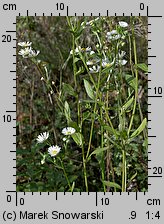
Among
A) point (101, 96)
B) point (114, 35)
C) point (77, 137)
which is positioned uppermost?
point (114, 35)

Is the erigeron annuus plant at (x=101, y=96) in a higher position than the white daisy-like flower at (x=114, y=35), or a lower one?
lower

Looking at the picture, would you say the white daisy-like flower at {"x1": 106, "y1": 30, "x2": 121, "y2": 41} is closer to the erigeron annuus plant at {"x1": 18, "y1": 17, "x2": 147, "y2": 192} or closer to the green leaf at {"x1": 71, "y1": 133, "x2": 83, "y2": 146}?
the erigeron annuus plant at {"x1": 18, "y1": 17, "x2": 147, "y2": 192}

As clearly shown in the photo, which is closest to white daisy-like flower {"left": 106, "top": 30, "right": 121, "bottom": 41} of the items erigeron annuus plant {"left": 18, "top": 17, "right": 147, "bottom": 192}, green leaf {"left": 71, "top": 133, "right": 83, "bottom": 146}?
erigeron annuus plant {"left": 18, "top": 17, "right": 147, "bottom": 192}

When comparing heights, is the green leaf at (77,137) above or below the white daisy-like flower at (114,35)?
below

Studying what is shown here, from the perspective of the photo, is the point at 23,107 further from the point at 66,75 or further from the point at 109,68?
the point at 109,68

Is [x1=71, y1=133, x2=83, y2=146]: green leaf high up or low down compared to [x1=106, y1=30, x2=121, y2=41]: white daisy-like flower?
down

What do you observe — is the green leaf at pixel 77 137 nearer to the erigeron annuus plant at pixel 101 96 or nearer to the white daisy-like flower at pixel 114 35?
the erigeron annuus plant at pixel 101 96

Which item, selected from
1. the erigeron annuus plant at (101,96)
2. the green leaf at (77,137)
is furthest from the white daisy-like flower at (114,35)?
the green leaf at (77,137)

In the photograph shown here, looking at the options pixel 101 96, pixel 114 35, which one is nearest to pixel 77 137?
pixel 101 96

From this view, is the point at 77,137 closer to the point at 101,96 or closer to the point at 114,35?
the point at 101,96

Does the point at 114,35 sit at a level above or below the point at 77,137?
above

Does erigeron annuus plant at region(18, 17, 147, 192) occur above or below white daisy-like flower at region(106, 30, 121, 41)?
below
